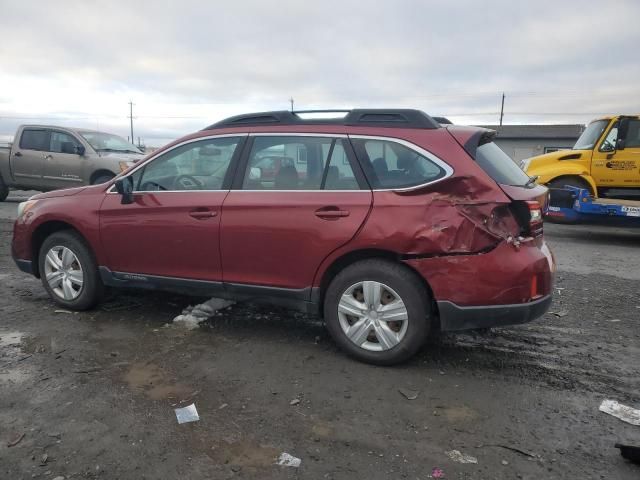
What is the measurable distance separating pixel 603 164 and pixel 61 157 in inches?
461

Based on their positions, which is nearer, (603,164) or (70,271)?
(70,271)

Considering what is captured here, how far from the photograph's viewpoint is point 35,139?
12383 millimetres

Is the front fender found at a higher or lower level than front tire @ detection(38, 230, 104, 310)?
higher

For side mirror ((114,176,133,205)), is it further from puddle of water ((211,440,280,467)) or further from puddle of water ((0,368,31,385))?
puddle of water ((211,440,280,467))

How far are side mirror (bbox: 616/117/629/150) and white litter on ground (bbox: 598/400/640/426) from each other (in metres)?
7.81

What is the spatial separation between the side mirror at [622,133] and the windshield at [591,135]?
29 centimetres

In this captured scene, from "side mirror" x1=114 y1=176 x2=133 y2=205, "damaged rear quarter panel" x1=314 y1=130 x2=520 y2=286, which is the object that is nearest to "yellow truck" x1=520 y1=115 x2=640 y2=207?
"damaged rear quarter panel" x1=314 y1=130 x2=520 y2=286

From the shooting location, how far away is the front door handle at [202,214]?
13.0ft

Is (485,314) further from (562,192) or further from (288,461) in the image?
(562,192)

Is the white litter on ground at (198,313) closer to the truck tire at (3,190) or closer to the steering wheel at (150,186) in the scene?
the steering wheel at (150,186)

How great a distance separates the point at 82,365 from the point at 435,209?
106 inches

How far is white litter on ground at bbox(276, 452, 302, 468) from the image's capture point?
2.50 m

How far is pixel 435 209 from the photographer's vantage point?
3.35 m

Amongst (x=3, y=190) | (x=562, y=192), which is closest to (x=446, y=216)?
(x=562, y=192)
